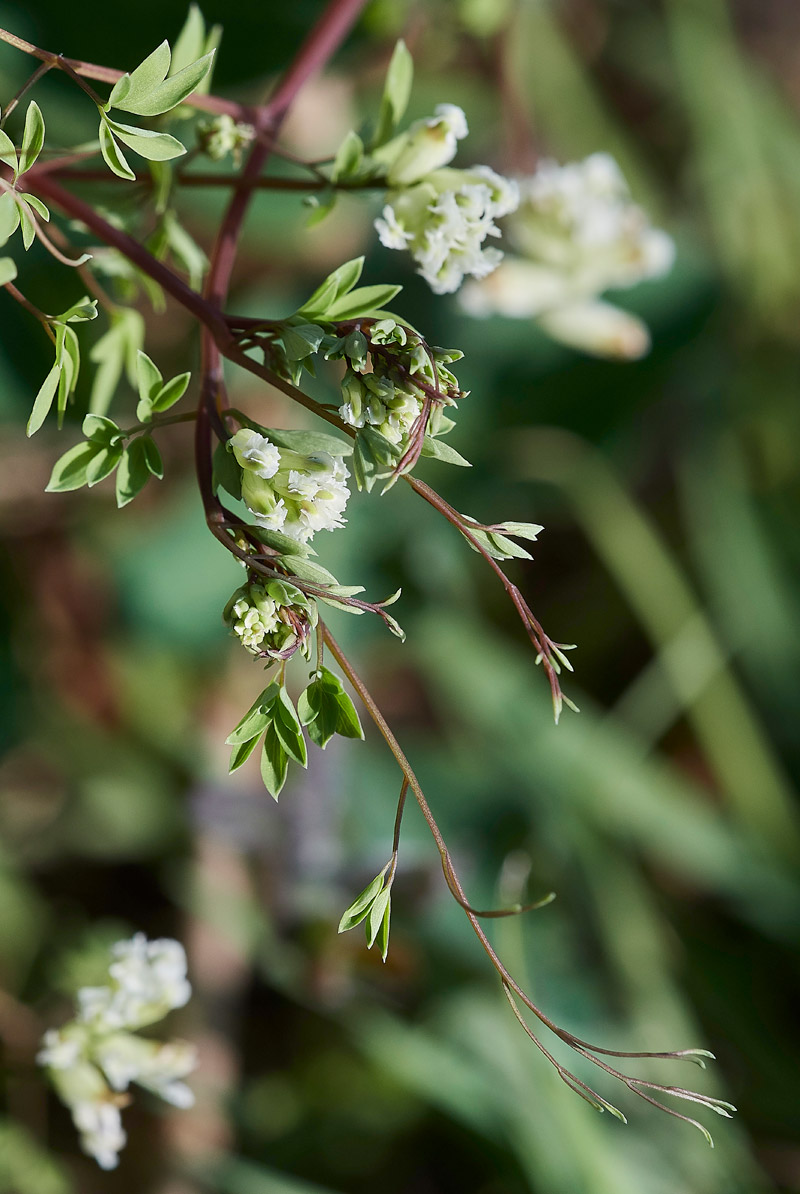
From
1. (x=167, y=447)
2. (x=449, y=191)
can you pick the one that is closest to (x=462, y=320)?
(x=167, y=447)

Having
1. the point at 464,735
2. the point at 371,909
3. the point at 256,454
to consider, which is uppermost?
the point at 256,454

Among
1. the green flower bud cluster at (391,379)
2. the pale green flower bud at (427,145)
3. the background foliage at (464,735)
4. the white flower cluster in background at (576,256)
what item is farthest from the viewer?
the background foliage at (464,735)

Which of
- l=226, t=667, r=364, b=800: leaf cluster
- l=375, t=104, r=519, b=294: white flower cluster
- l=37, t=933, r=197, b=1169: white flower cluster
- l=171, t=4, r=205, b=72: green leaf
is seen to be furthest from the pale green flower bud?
l=37, t=933, r=197, b=1169: white flower cluster

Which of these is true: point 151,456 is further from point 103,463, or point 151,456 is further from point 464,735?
point 464,735

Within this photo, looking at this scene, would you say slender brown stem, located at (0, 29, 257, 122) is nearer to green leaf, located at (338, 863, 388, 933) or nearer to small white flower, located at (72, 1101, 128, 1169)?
green leaf, located at (338, 863, 388, 933)

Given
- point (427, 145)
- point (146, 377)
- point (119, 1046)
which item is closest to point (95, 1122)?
point (119, 1046)

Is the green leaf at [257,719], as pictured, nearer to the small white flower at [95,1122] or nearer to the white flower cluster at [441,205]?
the white flower cluster at [441,205]

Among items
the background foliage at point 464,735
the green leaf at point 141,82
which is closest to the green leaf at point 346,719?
the green leaf at point 141,82
